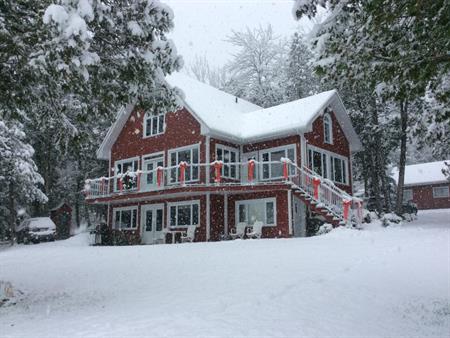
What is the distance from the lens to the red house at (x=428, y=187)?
1700 inches

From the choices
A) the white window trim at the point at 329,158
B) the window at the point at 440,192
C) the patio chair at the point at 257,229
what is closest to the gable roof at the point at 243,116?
the white window trim at the point at 329,158

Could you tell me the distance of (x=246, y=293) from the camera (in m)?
8.33

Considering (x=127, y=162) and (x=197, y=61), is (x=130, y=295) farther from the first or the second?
(x=197, y=61)

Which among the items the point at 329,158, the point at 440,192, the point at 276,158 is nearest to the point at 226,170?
the point at 276,158

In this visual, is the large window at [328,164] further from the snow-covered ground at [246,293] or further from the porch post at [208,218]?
the snow-covered ground at [246,293]

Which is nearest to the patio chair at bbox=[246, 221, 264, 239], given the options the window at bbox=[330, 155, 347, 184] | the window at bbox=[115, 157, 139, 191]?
the window at bbox=[330, 155, 347, 184]

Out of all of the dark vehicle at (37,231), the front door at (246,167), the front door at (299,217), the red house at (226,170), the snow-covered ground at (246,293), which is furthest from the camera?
the dark vehicle at (37,231)

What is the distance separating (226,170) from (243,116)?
5.38 meters

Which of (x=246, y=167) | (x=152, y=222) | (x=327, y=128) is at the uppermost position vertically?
(x=327, y=128)

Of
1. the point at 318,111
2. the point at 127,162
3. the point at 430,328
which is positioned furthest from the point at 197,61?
the point at 430,328

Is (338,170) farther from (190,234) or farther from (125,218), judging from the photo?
(125,218)

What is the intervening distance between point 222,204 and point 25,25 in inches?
611

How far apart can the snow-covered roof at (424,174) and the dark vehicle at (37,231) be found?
3421 centimetres

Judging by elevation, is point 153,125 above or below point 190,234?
above
